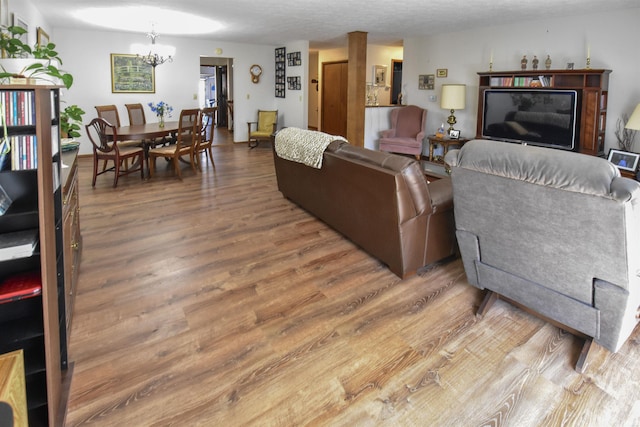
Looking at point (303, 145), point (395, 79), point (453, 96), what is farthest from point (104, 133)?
point (395, 79)

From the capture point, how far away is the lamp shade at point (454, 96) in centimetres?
640

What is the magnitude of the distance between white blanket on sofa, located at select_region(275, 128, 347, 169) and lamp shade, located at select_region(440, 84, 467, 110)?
3.47 metres

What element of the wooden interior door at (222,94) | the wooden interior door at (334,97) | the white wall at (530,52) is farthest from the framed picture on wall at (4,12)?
the wooden interior door at (222,94)

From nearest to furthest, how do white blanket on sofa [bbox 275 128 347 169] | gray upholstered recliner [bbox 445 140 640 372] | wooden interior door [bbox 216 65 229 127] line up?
1. gray upholstered recliner [bbox 445 140 640 372]
2. white blanket on sofa [bbox 275 128 347 169]
3. wooden interior door [bbox 216 65 229 127]

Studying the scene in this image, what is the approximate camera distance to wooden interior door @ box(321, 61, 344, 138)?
977cm

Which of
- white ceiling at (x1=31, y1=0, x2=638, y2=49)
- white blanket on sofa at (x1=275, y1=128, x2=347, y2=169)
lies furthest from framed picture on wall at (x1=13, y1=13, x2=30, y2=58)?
white blanket on sofa at (x1=275, y1=128, x2=347, y2=169)

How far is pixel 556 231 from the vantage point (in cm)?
180

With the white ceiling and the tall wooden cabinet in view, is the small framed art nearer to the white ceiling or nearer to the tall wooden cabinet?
the white ceiling

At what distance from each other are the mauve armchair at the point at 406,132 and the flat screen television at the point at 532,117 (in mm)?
1128

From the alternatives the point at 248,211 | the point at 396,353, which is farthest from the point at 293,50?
the point at 396,353

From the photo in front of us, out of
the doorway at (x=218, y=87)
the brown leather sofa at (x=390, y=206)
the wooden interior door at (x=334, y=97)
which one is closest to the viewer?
the brown leather sofa at (x=390, y=206)

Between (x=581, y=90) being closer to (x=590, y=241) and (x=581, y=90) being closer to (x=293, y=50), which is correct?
(x=590, y=241)

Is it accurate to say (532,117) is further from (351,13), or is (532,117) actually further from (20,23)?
(20,23)

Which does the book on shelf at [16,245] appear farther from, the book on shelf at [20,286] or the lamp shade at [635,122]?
the lamp shade at [635,122]
